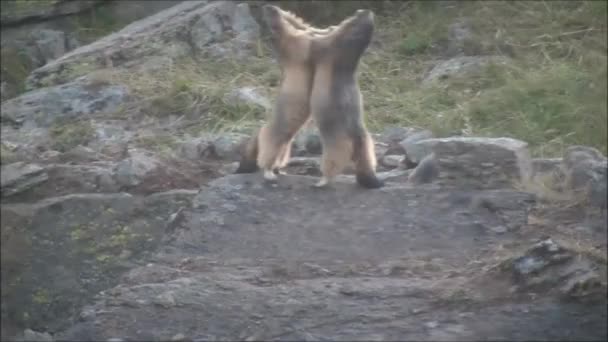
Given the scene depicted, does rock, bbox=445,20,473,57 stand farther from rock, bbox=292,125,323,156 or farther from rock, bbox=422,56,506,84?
rock, bbox=292,125,323,156

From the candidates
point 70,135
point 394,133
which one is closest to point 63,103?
point 70,135

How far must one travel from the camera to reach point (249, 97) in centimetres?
1023

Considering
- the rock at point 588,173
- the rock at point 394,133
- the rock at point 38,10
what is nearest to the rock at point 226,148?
the rock at point 394,133

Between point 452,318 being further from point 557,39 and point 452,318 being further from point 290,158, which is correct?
point 557,39

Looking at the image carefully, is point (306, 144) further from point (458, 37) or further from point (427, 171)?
point (458, 37)

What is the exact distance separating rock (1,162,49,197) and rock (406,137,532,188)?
2957 millimetres

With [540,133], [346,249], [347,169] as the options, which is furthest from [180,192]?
[540,133]

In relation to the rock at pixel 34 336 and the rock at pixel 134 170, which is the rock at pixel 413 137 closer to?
the rock at pixel 134 170

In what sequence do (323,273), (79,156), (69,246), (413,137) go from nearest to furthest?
(323,273), (69,246), (413,137), (79,156)

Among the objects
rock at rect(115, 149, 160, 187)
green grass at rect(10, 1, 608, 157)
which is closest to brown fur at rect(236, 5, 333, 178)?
rock at rect(115, 149, 160, 187)

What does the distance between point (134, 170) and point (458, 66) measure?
127 inches

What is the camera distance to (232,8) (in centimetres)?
1194

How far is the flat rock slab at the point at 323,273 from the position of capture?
6.06 meters

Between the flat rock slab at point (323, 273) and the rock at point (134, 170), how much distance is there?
1.03m
